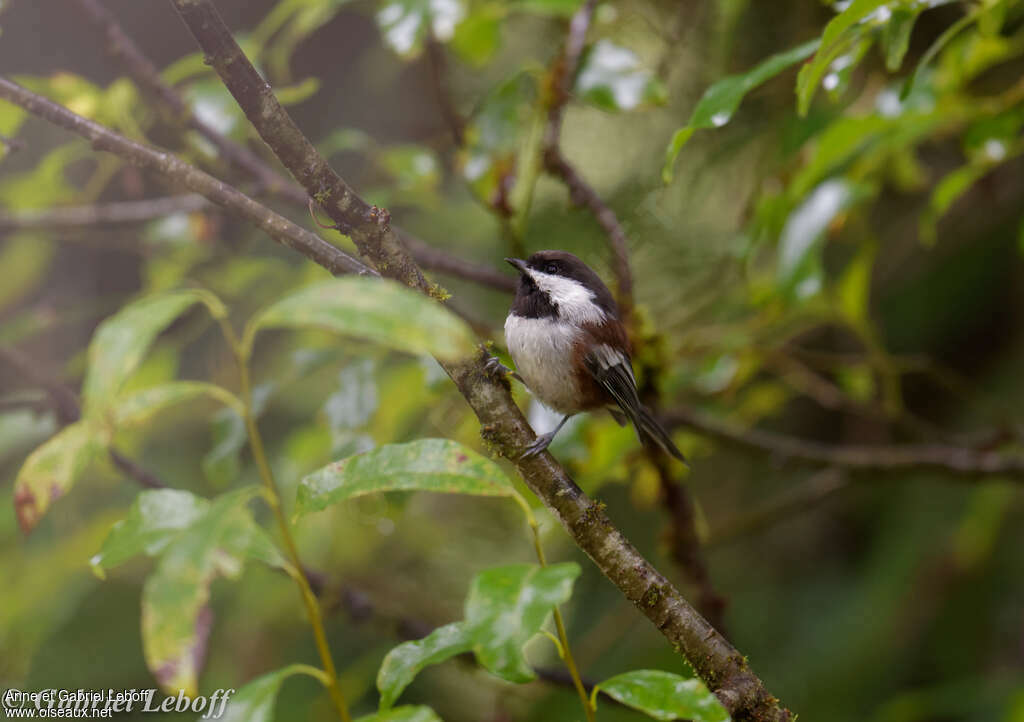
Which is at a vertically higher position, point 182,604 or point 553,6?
point 553,6

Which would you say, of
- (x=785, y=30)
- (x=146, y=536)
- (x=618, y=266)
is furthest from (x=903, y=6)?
(x=785, y=30)

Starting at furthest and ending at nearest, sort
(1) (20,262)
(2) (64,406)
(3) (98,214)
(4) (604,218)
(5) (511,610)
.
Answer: (1) (20,262), (3) (98,214), (4) (604,218), (2) (64,406), (5) (511,610)

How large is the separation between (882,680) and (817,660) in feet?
0.80

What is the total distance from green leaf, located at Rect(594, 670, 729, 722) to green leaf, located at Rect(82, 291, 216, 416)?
60 centimetres

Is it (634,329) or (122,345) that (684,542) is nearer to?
(634,329)

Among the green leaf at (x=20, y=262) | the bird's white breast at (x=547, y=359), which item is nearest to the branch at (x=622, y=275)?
the bird's white breast at (x=547, y=359)

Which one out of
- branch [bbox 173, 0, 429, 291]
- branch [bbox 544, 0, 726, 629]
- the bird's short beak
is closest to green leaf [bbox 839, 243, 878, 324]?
branch [bbox 544, 0, 726, 629]

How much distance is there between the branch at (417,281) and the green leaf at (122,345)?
0.63 feet

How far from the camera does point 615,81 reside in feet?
5.87

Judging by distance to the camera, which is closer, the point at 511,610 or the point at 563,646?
the point at 511,610

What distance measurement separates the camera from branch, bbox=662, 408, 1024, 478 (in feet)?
6.61

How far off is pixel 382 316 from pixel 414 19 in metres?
1.24

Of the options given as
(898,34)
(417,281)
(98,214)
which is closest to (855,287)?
(898,34)

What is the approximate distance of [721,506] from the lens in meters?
3.13
